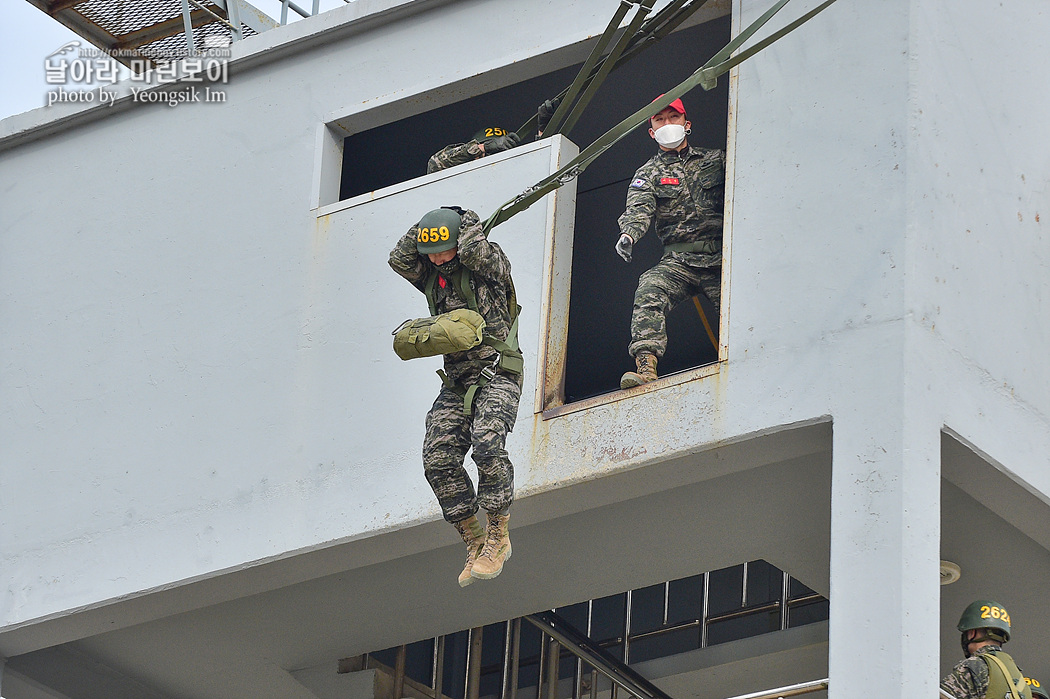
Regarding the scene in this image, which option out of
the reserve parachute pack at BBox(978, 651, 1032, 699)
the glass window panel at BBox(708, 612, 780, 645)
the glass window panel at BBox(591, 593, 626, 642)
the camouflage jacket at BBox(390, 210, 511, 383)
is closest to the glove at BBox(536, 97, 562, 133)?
the camouflage jacket at BBox(390, 210, 511, 383)

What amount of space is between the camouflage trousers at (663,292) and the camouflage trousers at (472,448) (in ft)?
3.86

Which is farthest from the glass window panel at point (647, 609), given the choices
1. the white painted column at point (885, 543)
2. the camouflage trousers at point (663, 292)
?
the white painted column at point (885, 543)

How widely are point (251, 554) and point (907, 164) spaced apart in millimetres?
5233

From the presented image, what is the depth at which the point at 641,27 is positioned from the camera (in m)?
12.1

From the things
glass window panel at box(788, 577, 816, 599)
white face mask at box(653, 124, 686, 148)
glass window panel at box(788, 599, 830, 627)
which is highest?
white face mask at box(653, 124, 686, 148)

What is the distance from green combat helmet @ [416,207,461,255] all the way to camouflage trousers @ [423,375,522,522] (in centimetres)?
86

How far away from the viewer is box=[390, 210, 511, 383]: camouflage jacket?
35.6 feet

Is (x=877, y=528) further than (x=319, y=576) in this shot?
No

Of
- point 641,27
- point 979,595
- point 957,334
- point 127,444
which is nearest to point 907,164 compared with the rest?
point 957,334

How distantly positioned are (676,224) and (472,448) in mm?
2387

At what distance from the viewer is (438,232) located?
1073 centimetres

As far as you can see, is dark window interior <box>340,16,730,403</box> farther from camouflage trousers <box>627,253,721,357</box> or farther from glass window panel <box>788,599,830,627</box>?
camouflage trousers <box>627,253,721,357</box>

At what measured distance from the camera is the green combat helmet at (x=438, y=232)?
35.2ft

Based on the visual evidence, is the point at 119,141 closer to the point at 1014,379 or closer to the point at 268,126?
the point at 268,126
